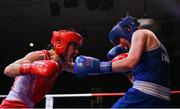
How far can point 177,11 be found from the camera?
5.98m

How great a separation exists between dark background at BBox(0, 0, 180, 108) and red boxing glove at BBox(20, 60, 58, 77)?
3829 mm

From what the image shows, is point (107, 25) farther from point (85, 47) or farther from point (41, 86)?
point (41, 86)

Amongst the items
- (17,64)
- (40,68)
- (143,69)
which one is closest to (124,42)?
(143,69)

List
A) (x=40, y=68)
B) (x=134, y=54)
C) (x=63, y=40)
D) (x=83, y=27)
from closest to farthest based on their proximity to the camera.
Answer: (x=134, y=54) → (x=40, y=68) → (x=63, y=40) → (x=83, y=27)

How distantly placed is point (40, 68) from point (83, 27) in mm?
4821

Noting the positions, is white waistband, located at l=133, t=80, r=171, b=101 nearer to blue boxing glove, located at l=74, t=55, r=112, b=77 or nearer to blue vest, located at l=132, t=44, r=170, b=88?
blue vest, located at l=132, t=44, r=170, b=88

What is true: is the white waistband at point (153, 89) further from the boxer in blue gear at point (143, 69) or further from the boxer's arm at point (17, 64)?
the boxer's arm at point (17, 64)

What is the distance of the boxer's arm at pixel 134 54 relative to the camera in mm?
1799

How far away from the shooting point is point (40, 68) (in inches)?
78.0

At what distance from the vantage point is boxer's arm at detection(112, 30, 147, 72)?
5.90 ft

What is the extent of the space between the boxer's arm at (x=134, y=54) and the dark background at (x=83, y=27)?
388cm

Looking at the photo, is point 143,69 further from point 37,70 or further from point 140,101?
point 37,70

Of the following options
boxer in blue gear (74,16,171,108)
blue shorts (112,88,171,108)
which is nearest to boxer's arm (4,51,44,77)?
boxer in blue gear (74,16,171,108)

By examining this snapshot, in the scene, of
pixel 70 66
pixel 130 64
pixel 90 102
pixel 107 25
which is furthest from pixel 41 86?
pixel 90 102
